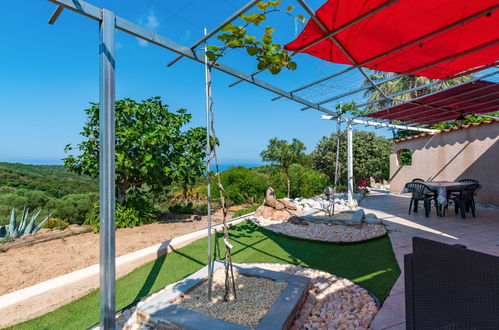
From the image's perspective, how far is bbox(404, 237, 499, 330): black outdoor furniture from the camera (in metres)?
1.22

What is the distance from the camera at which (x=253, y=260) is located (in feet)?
13.4

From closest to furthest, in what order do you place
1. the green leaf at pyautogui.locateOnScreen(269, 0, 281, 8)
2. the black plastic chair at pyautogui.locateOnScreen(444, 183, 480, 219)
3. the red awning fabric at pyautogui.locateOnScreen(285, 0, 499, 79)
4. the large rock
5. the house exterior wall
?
the green leaf at pyautogui.locateOnScreen(269, 0, 281, 8), the red awning fabric at pyautogui.locateOnScreen(285, 0, 499, 79), the black plastic chair at pyautogui.locateOnScreen(444, 183, 480, 219), the large rock, the house exterior wall

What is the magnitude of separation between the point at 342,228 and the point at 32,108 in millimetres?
12241

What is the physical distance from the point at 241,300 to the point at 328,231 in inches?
144

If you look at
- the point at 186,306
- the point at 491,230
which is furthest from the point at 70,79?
the point at 491,230

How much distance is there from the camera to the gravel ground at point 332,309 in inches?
A: 89.9

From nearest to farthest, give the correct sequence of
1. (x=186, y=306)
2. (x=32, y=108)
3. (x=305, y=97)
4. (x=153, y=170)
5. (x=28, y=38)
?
(x=186, y=306)
(x=153, y=170)
(x=305, y=97)
(x=28, y=38)
(x=32, y=108)

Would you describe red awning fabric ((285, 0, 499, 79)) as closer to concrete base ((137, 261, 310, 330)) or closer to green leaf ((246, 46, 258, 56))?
green leaf ((246, 46, 258, 56))

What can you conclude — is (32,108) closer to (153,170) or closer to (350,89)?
(153,170)

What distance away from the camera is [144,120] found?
619 cm

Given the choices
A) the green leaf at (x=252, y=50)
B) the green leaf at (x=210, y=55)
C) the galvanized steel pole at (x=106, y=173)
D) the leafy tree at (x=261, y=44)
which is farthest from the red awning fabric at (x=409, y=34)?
the galvanized steel pole at (x=106, y=173)

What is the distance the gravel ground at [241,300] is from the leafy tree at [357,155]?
1060 centimetres

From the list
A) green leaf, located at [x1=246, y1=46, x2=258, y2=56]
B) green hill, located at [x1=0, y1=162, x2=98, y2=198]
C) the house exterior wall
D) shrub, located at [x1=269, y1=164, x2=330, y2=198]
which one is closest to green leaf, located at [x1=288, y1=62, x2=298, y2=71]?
green leaf, located at [x1=246, y1=46, x2=258, y2=56]

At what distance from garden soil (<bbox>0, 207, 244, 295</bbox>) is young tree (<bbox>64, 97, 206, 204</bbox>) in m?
1.30
